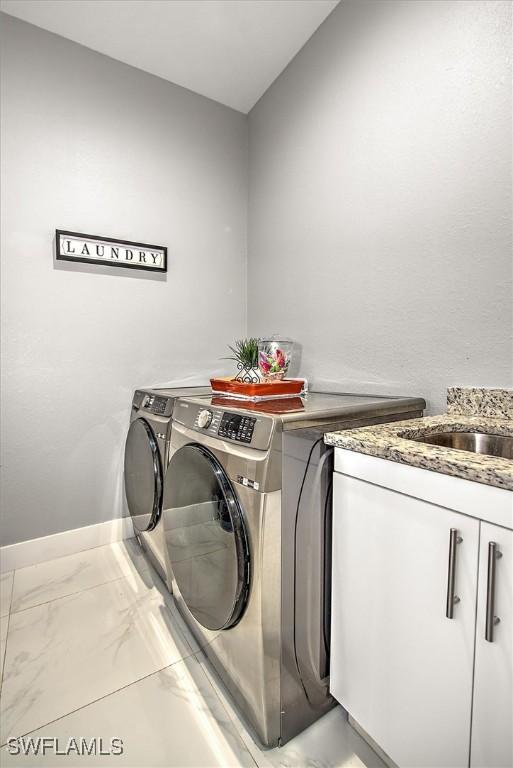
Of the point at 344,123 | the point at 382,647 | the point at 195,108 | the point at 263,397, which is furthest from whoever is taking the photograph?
the point at 195,108

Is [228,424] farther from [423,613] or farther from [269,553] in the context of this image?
[423,613]

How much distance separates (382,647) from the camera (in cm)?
95

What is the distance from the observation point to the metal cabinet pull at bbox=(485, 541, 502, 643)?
0.71 meters

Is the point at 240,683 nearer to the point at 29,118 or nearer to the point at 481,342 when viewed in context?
the point at 481,342

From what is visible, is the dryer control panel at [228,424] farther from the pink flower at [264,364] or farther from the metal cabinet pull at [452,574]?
the metal cabinet pull at [452,574]

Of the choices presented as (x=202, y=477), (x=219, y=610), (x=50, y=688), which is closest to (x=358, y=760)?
(x=219, y=610)

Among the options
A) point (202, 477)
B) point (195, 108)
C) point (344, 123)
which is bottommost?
point (202, 477)

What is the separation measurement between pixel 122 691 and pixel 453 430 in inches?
56.5

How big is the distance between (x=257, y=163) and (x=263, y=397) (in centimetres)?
192

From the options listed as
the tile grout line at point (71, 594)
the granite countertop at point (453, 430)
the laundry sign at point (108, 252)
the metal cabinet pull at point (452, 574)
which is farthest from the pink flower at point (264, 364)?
the tile grout line at point (71, 594)

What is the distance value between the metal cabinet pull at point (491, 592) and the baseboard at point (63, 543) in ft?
6.76

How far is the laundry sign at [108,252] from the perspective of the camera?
6.64ft

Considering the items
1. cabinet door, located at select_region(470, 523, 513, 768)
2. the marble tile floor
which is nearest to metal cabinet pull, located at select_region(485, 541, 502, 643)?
cabinet door, located at select_region(470, 523, 513, 768)

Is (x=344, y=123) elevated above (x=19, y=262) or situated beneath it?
elevated above
